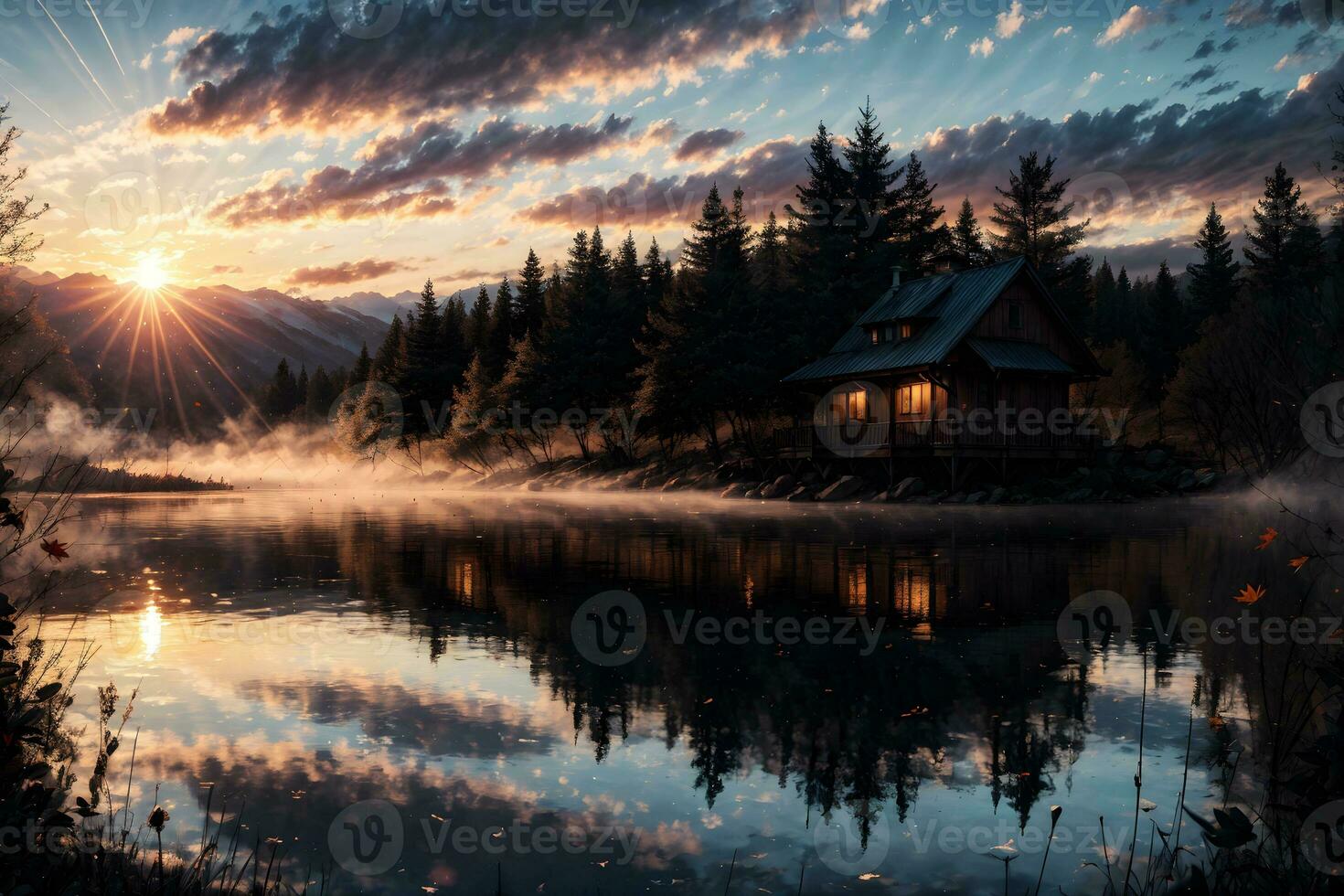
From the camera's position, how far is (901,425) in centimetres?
4447

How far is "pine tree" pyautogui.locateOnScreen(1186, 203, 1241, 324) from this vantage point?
87.4 meters

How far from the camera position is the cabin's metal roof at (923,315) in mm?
43156

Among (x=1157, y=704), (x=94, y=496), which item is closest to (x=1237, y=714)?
(x=1157, y=704)

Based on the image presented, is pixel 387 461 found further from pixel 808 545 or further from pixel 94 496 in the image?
pixel 808 545

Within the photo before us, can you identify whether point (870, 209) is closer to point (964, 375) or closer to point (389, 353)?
point (964, 375)
